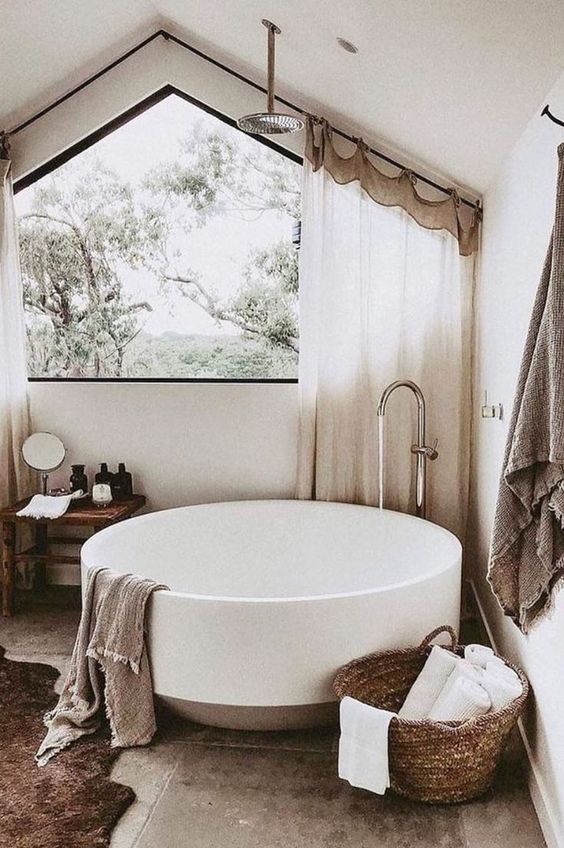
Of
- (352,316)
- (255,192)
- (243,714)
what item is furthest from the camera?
(255,192)

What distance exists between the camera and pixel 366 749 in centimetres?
210

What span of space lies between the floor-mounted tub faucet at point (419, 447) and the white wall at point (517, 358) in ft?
0.75

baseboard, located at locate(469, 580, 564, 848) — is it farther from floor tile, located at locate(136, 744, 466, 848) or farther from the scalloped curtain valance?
the scalloped curtain valance

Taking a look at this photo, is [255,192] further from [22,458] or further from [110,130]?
[22,458]

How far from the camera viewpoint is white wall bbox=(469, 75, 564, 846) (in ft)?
6.55

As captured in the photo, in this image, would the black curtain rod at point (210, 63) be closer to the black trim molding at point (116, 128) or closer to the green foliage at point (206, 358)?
the black trim molding at point (116, 128)

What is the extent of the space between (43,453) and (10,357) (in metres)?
0.49

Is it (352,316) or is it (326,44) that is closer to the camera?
(326,44)

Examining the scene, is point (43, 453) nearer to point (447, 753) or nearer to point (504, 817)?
point (447, 753)

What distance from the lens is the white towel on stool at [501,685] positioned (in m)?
2.25

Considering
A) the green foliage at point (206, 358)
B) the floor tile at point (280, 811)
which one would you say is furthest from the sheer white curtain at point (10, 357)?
the floor tile at point (280, 811)

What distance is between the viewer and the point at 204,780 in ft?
7.57

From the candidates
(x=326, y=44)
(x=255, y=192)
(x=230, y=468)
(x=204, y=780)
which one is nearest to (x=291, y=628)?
(x=204, y=780)

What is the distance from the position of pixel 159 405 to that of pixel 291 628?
176 centimetres
